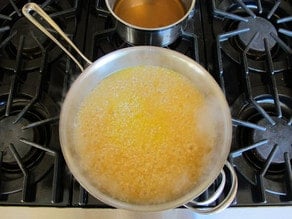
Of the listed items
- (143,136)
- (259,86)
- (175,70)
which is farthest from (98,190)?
(259,86)

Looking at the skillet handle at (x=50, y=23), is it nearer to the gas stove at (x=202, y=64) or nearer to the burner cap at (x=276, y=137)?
the gas stove at (x=202, y=64)

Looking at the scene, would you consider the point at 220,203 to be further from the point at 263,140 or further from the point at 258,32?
the point at 258,32

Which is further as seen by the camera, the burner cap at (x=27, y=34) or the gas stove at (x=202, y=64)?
the burner cap at (x=27, y=34)

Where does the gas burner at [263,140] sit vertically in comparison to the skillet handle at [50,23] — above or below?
below

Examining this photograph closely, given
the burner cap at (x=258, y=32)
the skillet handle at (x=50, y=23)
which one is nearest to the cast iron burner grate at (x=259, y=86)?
the burner cap at (x=258, y=32)

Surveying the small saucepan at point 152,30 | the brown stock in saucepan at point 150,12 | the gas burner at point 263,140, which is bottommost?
the gas burner at point 263,140

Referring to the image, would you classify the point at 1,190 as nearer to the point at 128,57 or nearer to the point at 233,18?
the point at 128,57
